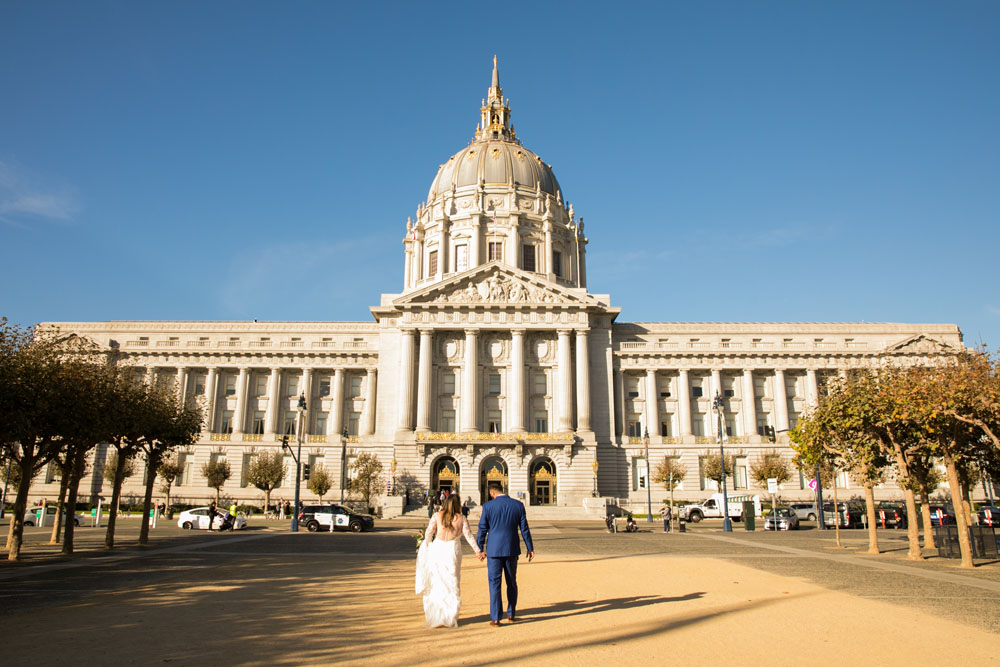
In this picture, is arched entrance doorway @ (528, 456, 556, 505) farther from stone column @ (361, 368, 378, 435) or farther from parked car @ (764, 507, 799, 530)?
parked car @ (764, 507, 799, 530)

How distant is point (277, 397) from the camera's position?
251ft

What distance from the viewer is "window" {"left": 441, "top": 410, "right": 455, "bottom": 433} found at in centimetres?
6988

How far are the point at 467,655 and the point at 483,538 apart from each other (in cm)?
275

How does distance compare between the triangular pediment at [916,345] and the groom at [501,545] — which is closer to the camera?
the groom at [501,545]

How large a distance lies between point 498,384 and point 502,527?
58722 mm

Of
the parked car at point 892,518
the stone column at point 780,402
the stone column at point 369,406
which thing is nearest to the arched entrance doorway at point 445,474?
the stone column at point 369,406

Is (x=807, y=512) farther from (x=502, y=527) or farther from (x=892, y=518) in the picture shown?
(x=502, y=527)

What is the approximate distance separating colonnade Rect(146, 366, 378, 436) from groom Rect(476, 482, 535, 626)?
6441 cm

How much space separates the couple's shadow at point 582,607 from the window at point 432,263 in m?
78.8

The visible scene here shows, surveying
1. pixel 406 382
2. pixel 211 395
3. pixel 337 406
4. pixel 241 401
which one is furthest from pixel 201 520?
pixel 211 395

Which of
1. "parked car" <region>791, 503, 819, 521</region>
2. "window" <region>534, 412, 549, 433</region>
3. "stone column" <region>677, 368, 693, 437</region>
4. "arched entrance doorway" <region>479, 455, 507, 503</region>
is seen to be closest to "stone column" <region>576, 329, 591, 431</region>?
"window" <region>534, 412, 549, 433</region>

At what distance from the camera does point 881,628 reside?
11.4m

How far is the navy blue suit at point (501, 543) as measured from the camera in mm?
11523

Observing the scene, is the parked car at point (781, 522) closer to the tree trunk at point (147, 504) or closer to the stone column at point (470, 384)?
the stone column at point (470, 384)
